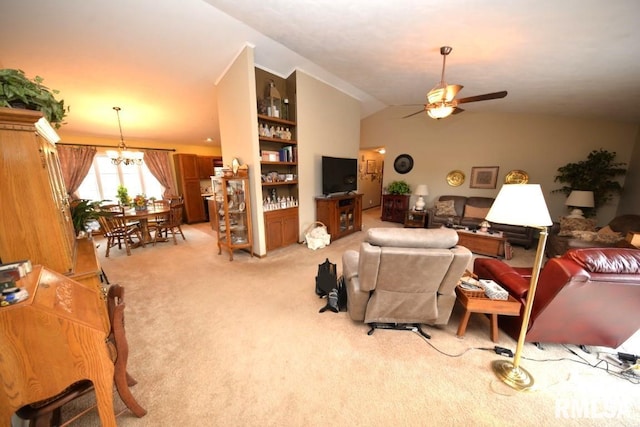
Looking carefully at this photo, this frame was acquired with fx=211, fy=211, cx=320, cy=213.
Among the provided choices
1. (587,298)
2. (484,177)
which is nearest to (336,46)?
(587,298)

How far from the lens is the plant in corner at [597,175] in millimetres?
3983

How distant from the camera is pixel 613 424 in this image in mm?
1226

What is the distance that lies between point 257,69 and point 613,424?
5.11 m

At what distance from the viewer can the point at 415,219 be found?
5430 mm

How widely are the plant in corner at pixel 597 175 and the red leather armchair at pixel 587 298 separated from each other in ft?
13.4

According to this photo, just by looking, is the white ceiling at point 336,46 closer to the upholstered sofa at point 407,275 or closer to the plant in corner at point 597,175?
the plant in corner at point 597,175

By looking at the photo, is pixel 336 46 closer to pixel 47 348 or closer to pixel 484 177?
pixel 47 348

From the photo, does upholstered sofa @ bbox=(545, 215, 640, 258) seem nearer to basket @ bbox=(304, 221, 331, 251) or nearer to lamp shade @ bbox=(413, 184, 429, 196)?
lamp shade @ bbox=(413, 184, 429, 196)

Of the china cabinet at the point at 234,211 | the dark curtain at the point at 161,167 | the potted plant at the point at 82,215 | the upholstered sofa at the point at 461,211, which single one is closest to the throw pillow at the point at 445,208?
the upholstered sofa at the point at 461,211

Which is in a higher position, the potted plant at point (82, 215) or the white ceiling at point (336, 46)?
the white ceiling at point (336, 46)

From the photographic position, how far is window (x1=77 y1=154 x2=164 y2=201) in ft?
17.1

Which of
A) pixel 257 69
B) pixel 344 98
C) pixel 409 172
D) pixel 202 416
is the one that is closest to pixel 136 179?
pixel 257 69

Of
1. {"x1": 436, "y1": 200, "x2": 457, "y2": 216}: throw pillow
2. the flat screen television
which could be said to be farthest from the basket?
{"x1": 436, "y1": 200, "x2": 457, "y2": 216}: throw pillow

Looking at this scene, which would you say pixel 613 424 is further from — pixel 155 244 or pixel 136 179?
pixel 136 179
